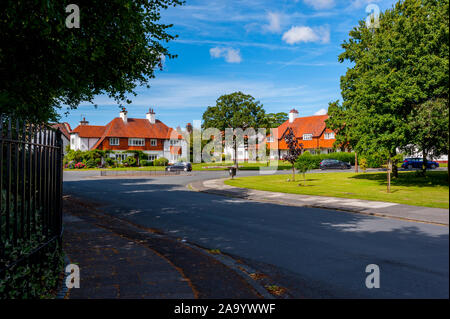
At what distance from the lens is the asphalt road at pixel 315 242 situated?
1.76 metres

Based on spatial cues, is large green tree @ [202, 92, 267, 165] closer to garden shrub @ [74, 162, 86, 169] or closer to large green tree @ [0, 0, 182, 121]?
garden shrub @ [74, 162, 86, 169]

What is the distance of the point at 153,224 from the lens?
1103 centimetres

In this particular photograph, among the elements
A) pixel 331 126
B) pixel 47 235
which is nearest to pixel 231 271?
pixel 47 235

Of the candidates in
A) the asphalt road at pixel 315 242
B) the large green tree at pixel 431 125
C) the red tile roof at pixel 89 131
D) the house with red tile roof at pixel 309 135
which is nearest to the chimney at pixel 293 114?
the house with red tile roof at pixel 309 135

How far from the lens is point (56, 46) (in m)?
6.91

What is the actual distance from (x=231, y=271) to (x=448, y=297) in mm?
4877

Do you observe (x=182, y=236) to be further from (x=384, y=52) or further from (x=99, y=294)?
(x=384, y=52)

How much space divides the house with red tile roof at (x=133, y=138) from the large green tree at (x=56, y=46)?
6045 cm

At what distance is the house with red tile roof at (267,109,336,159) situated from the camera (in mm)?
70062

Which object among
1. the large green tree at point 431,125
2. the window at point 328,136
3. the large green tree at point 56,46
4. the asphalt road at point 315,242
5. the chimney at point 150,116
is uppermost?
the chimney at point 150,116

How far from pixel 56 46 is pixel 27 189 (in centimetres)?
362

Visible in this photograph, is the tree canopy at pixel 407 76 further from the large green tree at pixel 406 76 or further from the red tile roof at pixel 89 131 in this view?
the red tile roof at pixel 89 131

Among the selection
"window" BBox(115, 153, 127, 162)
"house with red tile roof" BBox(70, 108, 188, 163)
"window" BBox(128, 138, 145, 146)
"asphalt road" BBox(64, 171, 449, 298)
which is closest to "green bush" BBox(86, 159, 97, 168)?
"window" BBox(115, 153, 127, 162)

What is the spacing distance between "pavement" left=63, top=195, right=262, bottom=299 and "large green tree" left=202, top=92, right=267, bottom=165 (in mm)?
41186
